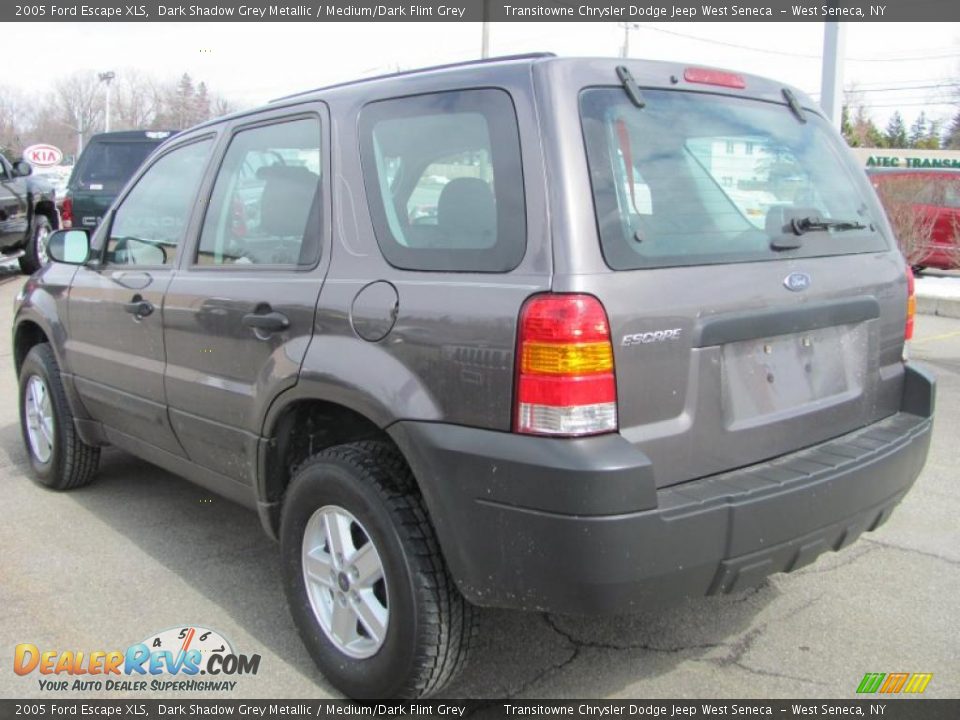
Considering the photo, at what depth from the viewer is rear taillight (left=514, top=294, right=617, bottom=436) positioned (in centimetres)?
231

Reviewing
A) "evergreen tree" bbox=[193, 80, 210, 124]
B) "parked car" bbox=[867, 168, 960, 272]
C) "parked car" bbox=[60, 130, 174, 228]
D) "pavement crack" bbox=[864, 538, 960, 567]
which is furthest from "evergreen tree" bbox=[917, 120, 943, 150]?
"pavement crack" bbox=[864, 538, 960, 567]

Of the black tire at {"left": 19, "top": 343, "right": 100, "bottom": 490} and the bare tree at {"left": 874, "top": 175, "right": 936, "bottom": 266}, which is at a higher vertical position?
the bare tree at {"left": 874, "top": 175, "right": 936, "bottom": 266}

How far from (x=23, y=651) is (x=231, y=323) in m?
1.37

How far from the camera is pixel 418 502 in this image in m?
2.65

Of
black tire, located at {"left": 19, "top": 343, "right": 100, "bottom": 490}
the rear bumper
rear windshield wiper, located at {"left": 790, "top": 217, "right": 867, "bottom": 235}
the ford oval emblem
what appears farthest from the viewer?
black tire, located at {"left": 19, "top": 343, "right": 100, "bottom": 490}

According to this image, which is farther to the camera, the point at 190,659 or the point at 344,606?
the point at 190,659

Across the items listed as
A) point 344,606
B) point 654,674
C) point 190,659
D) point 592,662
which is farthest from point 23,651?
point 654,674

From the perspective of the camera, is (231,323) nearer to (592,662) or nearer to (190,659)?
(190,659)

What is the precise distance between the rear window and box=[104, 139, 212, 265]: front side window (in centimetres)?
998

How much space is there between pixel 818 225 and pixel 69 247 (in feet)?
11.0

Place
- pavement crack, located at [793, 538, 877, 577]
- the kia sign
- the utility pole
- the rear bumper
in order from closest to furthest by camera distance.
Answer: the rear bumper, pavement crack, located at [793, 538, 877, 577], the utility pole, the kia sign

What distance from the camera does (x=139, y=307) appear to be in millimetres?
3869

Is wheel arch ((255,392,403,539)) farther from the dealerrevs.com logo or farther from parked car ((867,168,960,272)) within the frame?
parked car ((867,168,960,272))

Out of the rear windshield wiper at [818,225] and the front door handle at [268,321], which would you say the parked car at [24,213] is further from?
the rear windshield wiper at [818,225]
